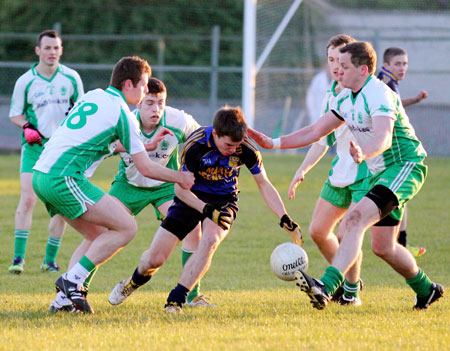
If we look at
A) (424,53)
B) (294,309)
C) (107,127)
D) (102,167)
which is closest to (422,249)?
(294,309)

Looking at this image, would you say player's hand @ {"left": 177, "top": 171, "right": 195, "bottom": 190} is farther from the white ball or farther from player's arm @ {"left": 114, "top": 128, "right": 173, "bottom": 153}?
the white ball

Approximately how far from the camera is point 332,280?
5.11 m

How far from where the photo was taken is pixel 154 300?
243 inches

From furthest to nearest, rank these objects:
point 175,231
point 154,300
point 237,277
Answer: point 237,277 < point 154,300 < point 175,231

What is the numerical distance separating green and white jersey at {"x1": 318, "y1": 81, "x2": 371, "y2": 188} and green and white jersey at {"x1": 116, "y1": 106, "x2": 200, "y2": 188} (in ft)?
3.79

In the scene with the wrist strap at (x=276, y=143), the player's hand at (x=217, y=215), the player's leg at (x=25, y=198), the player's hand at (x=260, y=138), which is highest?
the player's hand at (x=260, y=138)

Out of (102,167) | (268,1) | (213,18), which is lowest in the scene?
(102,167)

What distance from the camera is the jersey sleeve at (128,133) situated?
5383mm

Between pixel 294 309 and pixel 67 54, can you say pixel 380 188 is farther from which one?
pixel 67 54

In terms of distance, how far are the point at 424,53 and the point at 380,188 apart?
15983mm

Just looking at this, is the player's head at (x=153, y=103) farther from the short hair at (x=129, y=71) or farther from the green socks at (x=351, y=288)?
the green socks at (x=351, y=288)

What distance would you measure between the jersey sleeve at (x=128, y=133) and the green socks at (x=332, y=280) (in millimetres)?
1596

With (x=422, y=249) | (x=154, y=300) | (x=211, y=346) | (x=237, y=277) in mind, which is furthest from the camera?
(x=422, y=249)

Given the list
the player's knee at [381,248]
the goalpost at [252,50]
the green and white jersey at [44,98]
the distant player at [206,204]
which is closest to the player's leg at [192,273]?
the distant player at [206,204]
